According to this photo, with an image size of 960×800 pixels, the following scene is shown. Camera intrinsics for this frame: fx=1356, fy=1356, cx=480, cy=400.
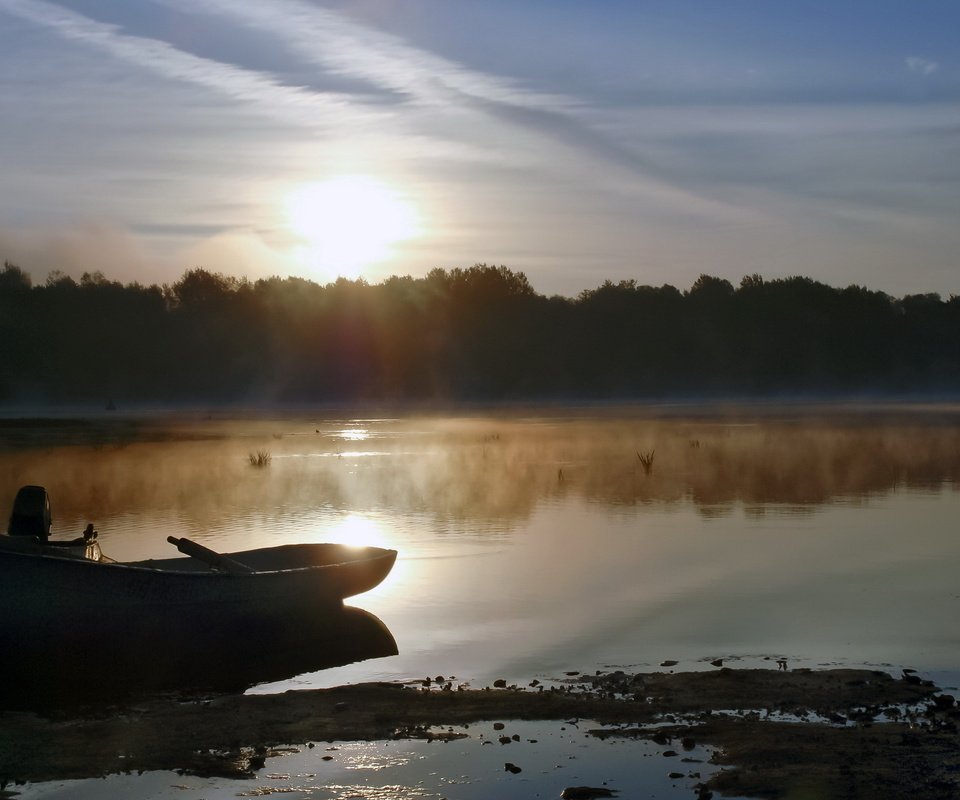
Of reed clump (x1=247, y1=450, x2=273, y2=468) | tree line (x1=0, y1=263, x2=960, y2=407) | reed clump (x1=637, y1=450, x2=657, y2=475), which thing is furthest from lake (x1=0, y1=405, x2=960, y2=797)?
tree line (x1=0, y1=263, x2=960, y2=407)

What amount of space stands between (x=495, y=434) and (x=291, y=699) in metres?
48.3

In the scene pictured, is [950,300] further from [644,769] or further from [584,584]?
[644,769]

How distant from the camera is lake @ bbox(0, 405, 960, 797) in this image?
50.1 feet

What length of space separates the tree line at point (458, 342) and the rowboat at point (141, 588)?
100139 millimetres

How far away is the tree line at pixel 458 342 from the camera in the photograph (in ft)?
398

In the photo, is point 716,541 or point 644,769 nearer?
point 644,769

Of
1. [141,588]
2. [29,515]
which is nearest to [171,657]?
[141,588]

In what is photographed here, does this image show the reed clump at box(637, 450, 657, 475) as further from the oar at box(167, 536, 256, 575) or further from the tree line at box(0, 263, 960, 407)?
the tree line at box(0, 263, 960, 407)

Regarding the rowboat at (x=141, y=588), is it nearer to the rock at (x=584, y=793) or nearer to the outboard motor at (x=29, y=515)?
the outboard motor at (x=29, y=515)

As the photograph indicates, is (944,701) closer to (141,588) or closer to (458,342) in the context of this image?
(141,588)

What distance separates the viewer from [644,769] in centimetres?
1038

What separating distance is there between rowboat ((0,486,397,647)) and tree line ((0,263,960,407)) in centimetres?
10014

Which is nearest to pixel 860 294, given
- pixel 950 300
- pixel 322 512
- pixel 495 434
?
pixel 950 300

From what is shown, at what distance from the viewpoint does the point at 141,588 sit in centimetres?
1612
